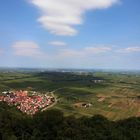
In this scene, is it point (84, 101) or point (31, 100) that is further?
point (84, 101)

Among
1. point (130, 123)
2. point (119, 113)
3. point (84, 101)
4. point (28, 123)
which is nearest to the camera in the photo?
point (28, 123)

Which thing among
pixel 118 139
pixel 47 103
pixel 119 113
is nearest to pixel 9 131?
pixel 118 139

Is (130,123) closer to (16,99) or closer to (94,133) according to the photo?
(94,133)

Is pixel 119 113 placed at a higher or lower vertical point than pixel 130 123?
lower

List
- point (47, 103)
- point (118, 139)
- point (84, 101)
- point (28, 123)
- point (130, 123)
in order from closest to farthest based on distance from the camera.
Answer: point (118, 139) → point (28, 123) → point (130, 123) → point (47, 103) → point (84, 101)

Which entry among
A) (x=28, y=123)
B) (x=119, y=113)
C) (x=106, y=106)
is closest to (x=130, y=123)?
(x=28, y=123)

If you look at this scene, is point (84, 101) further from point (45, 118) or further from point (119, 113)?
point (45, 118)
